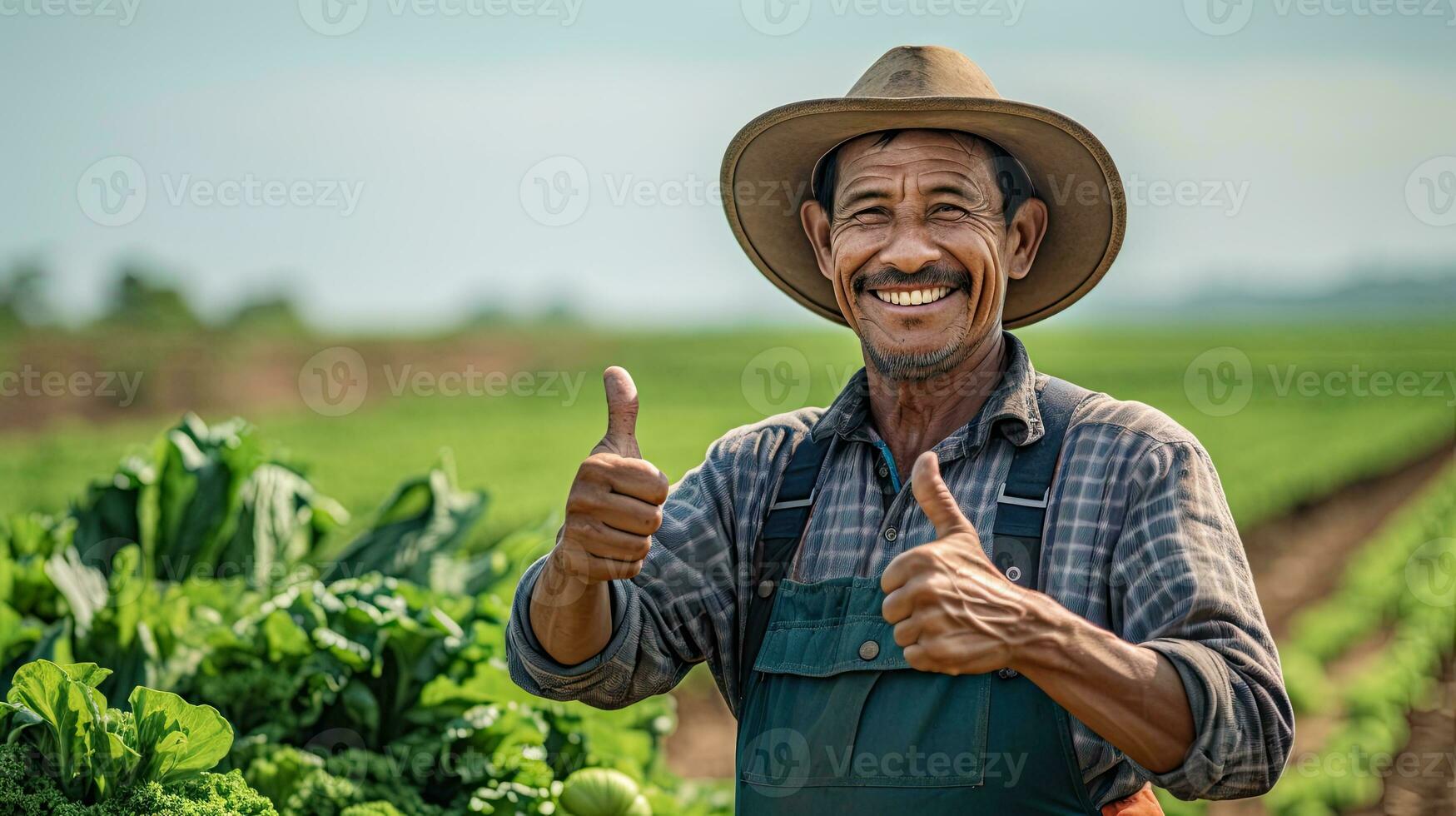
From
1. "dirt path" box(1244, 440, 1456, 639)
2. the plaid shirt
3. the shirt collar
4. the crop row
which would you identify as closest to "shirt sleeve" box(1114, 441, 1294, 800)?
the plaid shirt

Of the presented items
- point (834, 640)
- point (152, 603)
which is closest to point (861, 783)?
point (834, 640)

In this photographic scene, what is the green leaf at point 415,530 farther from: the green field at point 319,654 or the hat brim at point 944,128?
the hat brim at point 944,128

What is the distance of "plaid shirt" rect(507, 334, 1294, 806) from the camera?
2.21 m

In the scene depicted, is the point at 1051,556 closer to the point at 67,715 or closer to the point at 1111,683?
the point at 1111,683

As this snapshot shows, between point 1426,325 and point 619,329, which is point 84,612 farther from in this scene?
point 1426,325

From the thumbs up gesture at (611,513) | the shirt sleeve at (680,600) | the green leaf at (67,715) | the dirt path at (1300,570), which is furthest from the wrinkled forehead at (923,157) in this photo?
the dirt path at (1300,570)

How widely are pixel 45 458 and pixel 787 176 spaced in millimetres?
14388

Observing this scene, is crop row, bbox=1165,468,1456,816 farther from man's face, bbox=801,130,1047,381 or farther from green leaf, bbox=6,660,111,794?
green leaf, bbox=6,660,111,794

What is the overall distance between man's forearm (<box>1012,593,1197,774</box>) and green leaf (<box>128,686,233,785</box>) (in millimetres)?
1733

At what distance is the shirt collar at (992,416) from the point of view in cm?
262

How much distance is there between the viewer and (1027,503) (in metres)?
2.51

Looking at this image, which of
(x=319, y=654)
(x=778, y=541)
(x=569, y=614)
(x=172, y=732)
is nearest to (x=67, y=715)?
(x=172, y=732)

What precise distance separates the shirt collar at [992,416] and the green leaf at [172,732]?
1394 millimetres

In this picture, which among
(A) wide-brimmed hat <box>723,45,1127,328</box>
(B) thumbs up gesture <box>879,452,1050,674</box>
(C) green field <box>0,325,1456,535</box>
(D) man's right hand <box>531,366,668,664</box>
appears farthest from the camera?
(C) green field <box>0,325,1456,535</box>
